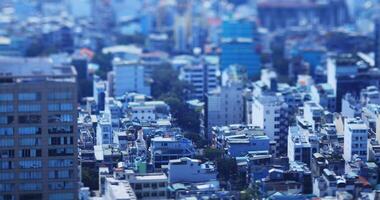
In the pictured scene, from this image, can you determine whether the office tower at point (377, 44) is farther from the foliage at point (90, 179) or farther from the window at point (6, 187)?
the window at point (6, 187)

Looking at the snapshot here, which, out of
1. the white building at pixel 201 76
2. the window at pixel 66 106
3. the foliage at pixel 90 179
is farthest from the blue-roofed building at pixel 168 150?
the white building at pixel 201 76

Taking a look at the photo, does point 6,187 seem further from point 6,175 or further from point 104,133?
point 104,133

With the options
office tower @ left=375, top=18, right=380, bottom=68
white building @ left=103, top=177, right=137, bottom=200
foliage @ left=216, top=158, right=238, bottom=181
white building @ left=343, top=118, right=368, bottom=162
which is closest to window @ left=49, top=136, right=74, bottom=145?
white building @ left=103, top=177, right=137, bottom=200

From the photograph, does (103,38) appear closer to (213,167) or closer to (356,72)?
(356,72)

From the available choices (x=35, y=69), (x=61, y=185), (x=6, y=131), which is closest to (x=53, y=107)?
(x=6, y=131)

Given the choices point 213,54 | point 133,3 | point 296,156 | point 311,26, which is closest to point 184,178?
point 296,156

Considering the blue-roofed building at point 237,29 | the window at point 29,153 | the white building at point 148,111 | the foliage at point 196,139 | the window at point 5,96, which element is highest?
the blue-roofed building at point 237,29

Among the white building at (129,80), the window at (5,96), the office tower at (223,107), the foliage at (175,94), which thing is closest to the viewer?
the window at (5,96)
